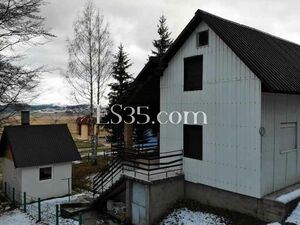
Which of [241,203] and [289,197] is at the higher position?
[289,197]

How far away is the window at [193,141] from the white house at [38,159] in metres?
7.28

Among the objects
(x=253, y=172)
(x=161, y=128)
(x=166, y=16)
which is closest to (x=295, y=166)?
(x=253, y=172)

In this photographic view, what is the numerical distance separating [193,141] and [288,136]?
12.0 feet

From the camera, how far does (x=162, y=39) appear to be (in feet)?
92.4

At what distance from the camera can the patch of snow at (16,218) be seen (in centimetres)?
1299

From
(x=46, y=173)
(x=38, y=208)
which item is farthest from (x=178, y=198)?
(x=46, y=173)

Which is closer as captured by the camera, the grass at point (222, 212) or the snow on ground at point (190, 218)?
the grass at point (222, 212)

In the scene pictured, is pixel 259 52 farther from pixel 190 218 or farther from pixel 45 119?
pixel 45 119

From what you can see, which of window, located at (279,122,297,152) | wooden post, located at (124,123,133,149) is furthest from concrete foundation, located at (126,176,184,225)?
window, located at (279,122,297,152)

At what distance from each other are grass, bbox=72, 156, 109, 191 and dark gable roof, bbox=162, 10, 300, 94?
9252 millimetres

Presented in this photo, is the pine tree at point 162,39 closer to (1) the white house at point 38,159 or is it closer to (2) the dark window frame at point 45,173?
(1) the white house at point 38,159

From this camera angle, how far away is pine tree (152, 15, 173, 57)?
2794cm

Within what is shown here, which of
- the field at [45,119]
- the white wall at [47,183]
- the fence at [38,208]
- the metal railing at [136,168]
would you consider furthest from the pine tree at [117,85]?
the metal railing at [136,168]

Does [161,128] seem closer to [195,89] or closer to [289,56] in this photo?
[195,89]
